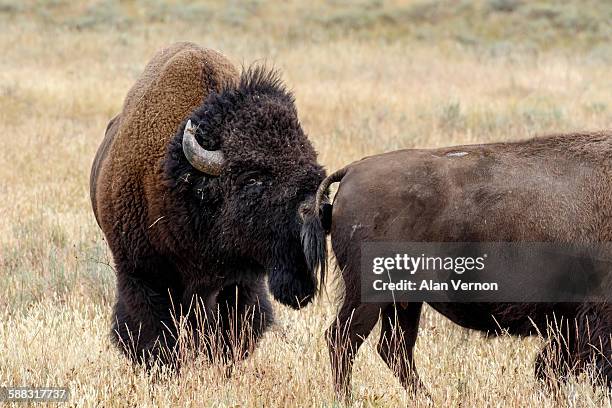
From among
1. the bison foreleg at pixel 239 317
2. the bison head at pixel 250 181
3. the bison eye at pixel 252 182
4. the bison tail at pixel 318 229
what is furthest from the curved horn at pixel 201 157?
the bison foreleg at pixel 239 317

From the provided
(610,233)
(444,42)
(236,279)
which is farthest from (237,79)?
(444,42)

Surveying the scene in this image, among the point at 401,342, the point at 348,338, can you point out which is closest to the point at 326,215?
the point at 348,338

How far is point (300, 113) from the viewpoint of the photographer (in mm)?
16172

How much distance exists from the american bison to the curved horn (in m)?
0.76

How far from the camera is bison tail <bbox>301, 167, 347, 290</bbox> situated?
191 inches

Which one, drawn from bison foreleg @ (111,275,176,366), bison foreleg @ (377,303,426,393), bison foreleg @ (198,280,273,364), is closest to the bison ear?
bison foreleg @ (377,303,426,393)

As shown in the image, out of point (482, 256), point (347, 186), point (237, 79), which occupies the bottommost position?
point (482, 256)

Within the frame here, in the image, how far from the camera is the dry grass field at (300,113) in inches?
203

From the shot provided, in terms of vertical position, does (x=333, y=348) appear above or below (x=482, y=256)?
below

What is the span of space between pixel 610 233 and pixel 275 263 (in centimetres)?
187

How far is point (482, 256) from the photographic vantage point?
15.9 feet

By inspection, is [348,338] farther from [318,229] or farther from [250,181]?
[250,181]

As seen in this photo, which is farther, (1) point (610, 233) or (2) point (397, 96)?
(2) point (397, 96)

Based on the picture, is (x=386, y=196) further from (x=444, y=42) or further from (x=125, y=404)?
(x=444, y=42)
